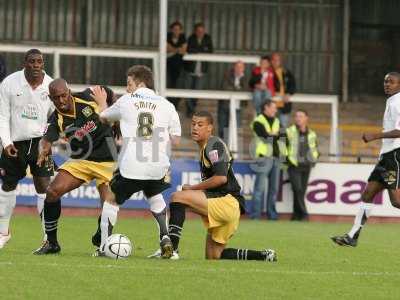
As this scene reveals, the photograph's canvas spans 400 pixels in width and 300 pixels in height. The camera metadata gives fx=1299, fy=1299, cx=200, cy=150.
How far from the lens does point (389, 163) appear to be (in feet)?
51.9

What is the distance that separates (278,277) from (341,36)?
68.3 feet

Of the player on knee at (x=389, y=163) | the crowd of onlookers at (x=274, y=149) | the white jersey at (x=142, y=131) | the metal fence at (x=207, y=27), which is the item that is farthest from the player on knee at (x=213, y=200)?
the metal fence at (x=207, y=27)

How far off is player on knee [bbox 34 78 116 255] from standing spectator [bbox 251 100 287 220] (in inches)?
386

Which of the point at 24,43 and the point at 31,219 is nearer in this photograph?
the point at 31,219

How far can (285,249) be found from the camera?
1584 cm

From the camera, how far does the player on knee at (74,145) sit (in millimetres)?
13391

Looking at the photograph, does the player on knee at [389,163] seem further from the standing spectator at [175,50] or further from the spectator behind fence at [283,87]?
the standing spectator at [175,50]

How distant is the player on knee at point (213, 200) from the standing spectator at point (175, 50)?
1301cm

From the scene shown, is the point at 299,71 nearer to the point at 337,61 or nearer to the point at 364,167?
the point at 337,61

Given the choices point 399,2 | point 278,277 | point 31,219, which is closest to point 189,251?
point 278,277

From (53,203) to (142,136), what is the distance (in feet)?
4.62

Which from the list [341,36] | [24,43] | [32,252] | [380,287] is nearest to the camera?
[380,287]

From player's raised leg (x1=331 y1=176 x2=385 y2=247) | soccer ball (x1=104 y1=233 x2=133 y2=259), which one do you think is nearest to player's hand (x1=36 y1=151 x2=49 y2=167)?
soccer ball (x1=104 y1=233 x2=133 y2=259)

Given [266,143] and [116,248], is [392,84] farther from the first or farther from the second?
[266,143]
